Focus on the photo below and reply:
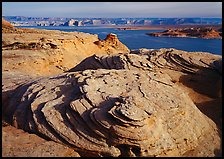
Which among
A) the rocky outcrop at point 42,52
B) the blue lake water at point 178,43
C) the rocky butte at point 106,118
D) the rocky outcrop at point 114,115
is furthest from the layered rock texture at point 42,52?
the blue lake water at point 178,43

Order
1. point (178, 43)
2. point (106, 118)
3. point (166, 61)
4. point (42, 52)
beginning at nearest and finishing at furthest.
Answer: point (106, 118), point (166, 61), point (42, 52), point (178, 43)

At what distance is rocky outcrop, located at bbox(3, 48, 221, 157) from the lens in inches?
286

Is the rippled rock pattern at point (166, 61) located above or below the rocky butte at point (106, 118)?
above

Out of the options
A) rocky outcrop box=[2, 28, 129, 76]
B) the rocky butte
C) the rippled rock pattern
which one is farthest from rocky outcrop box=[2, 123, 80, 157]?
rocky outcrop box=[2, 28, 129, 76]

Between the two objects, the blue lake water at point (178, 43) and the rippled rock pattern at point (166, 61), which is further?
the blue lake water at point (178, 43)

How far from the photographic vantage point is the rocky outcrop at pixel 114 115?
726 cm

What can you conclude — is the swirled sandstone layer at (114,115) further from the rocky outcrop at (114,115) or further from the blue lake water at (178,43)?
the blue lake water at (178,43)

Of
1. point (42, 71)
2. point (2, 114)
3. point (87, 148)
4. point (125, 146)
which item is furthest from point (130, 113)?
point (42, 71)

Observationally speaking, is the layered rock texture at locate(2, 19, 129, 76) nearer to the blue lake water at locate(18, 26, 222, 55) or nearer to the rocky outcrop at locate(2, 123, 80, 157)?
the rocky outcrop at locate(2, 123, 80, 157)

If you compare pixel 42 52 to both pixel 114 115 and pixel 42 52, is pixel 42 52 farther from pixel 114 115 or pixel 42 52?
pixel 114 115

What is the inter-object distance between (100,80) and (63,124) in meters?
1.85

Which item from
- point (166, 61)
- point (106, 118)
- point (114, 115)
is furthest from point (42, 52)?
point (114, 115)

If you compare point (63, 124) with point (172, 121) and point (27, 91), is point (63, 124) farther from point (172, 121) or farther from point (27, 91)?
point (172, 121)

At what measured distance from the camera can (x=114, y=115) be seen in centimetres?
722
